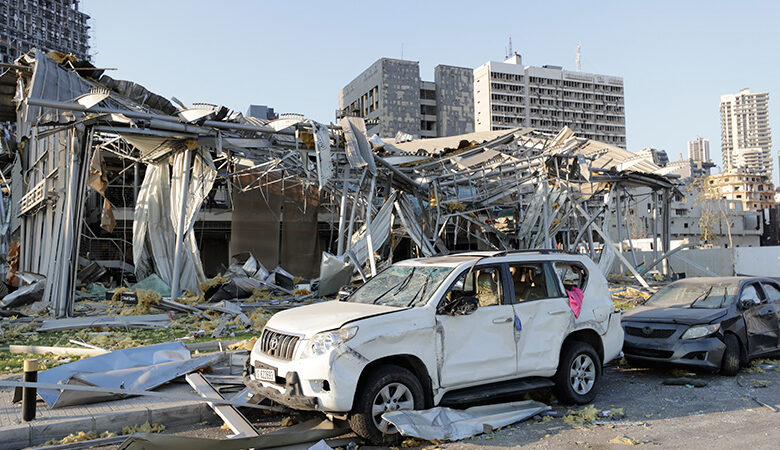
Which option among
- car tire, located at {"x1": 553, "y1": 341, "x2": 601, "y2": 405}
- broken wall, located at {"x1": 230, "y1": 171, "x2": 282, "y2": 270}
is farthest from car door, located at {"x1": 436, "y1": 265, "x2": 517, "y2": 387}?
broken wall, located at {"x1": 230, "y1": 171, "x2": 282, "y2": 270}

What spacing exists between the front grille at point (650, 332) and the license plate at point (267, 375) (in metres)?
5.66

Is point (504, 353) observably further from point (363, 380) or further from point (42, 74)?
point (42, 74)

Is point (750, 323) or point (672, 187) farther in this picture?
point (672, 187)

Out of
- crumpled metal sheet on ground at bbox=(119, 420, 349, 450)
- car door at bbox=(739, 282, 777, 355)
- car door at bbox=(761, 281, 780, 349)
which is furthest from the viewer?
car door at bbox=(761, 281, 780, 349)

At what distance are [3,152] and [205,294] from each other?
17.7 meters

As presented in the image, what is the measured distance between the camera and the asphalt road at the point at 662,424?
505cm

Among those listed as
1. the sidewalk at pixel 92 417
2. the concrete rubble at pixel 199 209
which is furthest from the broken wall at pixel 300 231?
the sidewalk at pixel 92 417

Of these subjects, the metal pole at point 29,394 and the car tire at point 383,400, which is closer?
the car tire at point 383,400

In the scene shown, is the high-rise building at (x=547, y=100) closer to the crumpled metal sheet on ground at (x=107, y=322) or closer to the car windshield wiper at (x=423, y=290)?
the crumpled metal sheet on ground at (x=107, y=322)

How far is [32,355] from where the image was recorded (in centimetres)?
884

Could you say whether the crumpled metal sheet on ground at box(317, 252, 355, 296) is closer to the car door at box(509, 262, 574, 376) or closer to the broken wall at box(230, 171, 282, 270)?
the broken wall at box(230, 171, 282, 270)

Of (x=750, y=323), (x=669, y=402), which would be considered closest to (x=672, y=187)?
(x=750, y=323)

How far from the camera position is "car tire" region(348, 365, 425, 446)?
488cm

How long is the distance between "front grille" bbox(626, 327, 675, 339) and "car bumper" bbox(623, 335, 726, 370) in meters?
0.09
